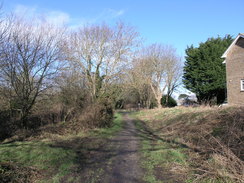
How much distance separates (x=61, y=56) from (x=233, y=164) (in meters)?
13.3

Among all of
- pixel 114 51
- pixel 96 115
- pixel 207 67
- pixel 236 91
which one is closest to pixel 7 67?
pixel 96 115

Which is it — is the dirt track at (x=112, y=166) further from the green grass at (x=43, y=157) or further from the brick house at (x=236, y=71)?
the brick house at (x=236, y=71)

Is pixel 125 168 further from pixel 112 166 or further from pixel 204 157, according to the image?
pixel 204 157

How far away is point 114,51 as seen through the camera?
21359mm

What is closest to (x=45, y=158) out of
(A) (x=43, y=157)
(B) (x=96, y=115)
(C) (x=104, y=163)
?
(A) (x=43, y=157)

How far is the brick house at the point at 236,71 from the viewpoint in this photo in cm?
1947

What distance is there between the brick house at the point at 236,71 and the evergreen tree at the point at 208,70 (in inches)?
305

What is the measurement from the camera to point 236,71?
20062mm

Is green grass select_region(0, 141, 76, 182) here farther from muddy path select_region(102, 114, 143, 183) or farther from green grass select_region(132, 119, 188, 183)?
green grass select_region(132, 119, 188, 183)

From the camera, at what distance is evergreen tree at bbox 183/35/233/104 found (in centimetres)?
2912

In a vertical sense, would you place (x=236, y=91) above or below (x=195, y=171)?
above

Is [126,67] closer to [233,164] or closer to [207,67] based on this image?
[207,67]

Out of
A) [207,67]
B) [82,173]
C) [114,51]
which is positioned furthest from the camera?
[207,67]

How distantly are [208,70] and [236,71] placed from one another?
958 cm
